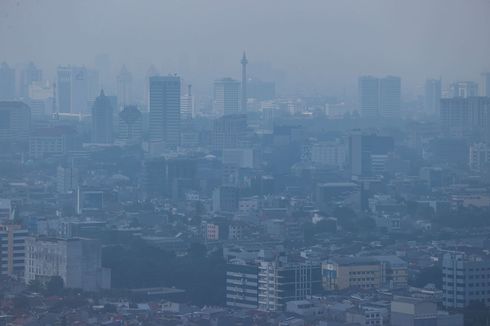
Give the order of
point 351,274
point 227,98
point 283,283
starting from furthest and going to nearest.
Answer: point 227,98 < point 351,274 < point 283,283

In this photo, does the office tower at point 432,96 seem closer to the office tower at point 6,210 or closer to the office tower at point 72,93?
the office tower at point 72,93

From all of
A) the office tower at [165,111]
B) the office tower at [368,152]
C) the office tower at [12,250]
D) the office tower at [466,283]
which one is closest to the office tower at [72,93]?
the office tower at [165,111]

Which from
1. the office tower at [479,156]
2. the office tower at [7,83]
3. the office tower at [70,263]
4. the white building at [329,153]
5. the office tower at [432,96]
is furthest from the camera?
the office tower at [7,83]

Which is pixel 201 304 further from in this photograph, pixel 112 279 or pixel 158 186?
pixel 158 186

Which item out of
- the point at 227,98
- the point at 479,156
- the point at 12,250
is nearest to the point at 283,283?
the point at 12,250

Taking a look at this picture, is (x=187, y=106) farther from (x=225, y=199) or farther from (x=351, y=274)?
(x=351, y=274)
